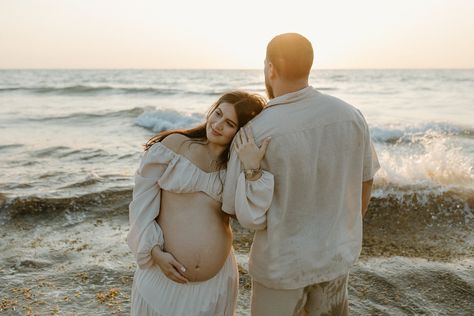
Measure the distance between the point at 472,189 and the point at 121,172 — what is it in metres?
6.16

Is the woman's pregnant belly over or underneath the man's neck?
underneath

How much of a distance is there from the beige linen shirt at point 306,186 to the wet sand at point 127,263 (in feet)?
6.45

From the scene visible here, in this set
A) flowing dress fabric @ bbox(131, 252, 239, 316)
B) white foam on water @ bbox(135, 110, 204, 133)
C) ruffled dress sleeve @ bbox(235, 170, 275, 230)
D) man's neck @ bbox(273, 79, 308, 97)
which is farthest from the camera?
white foam on water @ bbox(135, 110, 204, 133)

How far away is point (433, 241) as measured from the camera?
5750 millimetres

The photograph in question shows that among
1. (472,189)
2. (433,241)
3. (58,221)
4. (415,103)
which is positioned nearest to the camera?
(433,241)

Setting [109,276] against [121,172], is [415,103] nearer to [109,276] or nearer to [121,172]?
[121,172]

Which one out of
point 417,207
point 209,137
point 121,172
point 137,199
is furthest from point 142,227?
point 121,172

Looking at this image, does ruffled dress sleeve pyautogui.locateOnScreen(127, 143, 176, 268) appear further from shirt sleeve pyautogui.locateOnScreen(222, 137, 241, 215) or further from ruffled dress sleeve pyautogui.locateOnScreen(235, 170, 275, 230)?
ruffled dress sleeve pyautogui.locateOnScreen(235, 170, 275, 230)

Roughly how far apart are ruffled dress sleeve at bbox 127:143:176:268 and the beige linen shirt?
373mm

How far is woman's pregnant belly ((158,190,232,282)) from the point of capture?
2.40 meters

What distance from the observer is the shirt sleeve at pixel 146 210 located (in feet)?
7.76

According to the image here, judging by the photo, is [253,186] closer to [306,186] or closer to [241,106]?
[306,186]

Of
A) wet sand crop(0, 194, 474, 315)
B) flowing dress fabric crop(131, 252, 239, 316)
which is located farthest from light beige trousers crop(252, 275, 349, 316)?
wet sand crop(0, 194, 474, 315)

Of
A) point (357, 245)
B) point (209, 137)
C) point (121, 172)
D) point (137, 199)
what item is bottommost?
point (121, 172)
